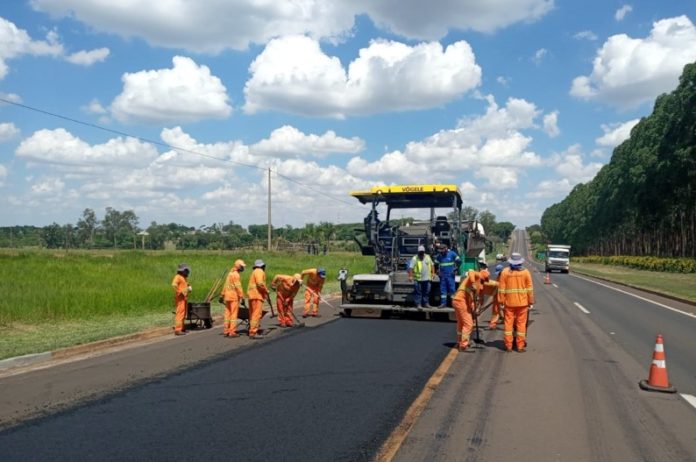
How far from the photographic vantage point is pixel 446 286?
13469 millimetres

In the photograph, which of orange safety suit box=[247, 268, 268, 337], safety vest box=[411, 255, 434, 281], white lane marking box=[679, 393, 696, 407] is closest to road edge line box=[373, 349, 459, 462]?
white lane marking box=[679, 393, 696, 407]

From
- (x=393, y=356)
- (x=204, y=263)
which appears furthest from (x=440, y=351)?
(x=204, y=263)

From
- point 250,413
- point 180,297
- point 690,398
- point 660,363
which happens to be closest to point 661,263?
point 180,297

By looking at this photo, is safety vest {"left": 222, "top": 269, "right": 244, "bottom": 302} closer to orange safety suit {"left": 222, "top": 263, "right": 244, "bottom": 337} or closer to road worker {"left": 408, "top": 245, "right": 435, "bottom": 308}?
orange safety suit {"left": 222, "top": 263, "right": 244, "bottom": 337}

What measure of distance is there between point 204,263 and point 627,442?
3116 cm

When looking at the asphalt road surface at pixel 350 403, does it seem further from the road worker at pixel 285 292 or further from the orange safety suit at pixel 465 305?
the road worker at pixel 285 292

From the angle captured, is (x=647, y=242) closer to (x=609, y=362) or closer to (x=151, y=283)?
(x=151, y=283)

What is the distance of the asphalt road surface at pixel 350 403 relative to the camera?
522 cm

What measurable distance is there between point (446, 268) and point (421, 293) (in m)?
0.93

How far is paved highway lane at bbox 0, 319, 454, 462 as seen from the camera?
5.15m

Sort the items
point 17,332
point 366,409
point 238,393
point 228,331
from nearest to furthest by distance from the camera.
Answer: point 366,409
point 238,393
point 228,331
point 17,332

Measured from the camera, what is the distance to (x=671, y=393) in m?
7.30

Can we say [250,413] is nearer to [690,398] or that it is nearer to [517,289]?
[690,398]

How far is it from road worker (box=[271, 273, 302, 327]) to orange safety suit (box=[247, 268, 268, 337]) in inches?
30.6
